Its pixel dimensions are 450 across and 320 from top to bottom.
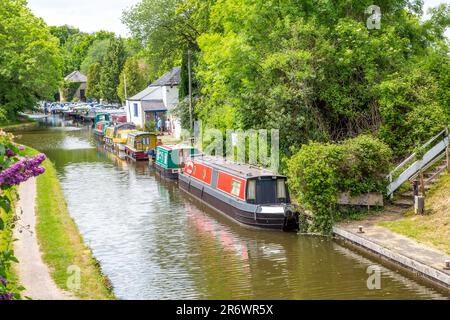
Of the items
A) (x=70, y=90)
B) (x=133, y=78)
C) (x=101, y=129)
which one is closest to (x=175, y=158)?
(x=101, y=129)

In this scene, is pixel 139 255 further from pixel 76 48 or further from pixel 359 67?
pixel 76 48

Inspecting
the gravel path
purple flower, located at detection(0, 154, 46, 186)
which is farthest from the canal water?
purple flower, located at detection(0, 154, 46, 186)

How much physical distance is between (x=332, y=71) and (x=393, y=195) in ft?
20.1

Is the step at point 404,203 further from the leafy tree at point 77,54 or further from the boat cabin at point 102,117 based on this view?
the leafy tree at point 77,54

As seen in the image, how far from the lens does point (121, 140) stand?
44812 mm

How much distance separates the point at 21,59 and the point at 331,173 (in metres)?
52.9

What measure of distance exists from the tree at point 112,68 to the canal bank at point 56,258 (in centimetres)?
6312

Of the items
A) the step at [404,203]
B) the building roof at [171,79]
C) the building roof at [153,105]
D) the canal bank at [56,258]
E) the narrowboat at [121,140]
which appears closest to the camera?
the canal bank at [56,258]

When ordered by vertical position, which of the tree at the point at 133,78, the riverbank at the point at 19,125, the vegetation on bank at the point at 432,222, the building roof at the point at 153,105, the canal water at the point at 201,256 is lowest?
the canal water at the point at 201,256

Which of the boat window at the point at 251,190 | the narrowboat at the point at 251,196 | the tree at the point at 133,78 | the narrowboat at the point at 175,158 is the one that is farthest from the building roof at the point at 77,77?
the boat window at the point at 251,190

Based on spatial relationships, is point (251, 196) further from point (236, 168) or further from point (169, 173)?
point (169, 173)

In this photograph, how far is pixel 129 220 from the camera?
2273 centimetres

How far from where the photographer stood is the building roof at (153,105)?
176 ft
